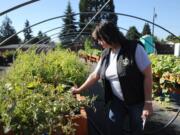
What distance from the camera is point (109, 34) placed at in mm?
3025

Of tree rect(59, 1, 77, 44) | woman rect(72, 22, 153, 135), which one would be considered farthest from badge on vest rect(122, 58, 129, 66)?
tree rect(59, 1, 77, 44)

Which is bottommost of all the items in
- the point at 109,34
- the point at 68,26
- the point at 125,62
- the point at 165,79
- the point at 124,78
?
the point at 165,79

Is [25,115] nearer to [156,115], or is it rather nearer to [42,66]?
[42,66]

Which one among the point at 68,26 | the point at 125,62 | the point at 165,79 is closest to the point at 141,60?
the point at 125,62

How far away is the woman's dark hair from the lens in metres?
3.03

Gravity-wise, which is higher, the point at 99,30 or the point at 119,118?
the point at 99,30

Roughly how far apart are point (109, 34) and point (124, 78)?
1.34 feet

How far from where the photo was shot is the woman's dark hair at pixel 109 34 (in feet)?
9.93

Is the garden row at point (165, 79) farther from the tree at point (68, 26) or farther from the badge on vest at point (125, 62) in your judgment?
the badge on vest at point (125, 62)

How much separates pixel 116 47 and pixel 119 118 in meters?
0.66

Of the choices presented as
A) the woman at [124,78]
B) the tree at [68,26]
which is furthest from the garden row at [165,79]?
the woman at [124,78]

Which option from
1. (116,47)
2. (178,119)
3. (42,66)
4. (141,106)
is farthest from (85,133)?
(178,119)

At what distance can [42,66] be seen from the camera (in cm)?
532

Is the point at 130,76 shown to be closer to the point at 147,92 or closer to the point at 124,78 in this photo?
the point at 124,78
